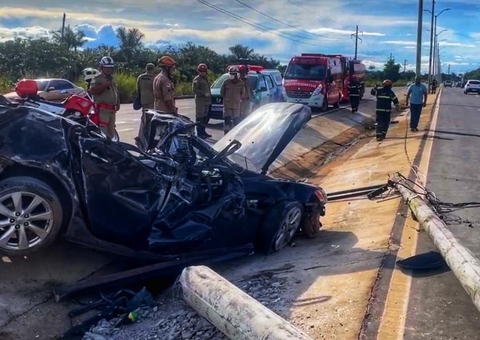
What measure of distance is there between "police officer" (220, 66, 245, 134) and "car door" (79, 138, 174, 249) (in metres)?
8.21

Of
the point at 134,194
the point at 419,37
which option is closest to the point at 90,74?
the point at 134,194

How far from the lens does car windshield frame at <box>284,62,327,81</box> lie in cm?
2738

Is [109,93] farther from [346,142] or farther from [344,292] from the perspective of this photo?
[346,142]

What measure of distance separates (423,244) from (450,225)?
3.47ft

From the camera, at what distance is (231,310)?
4.25m

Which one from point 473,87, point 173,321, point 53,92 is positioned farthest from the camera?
point 473,87

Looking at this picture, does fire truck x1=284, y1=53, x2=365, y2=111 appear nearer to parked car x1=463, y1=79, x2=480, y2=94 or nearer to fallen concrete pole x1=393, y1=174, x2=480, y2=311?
fallen concrete pole x1=393, y1=174, x2=480, y2=311

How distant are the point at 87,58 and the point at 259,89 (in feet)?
87.7

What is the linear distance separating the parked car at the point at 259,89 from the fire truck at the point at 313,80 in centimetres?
403

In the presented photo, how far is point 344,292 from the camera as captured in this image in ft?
17.1

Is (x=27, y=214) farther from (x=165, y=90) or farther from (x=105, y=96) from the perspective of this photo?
(x=165, y=90)

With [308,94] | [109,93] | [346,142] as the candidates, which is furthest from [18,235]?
[308,94]

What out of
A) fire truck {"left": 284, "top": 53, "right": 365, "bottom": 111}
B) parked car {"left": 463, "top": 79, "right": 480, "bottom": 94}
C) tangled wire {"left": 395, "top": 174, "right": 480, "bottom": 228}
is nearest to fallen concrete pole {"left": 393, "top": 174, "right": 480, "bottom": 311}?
tangled wire {"left": 395, "top": 174, "right": 480, "bottom": 228}

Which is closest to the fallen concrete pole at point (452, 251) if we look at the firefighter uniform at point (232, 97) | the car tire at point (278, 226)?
the car tire at point (278, 226)
